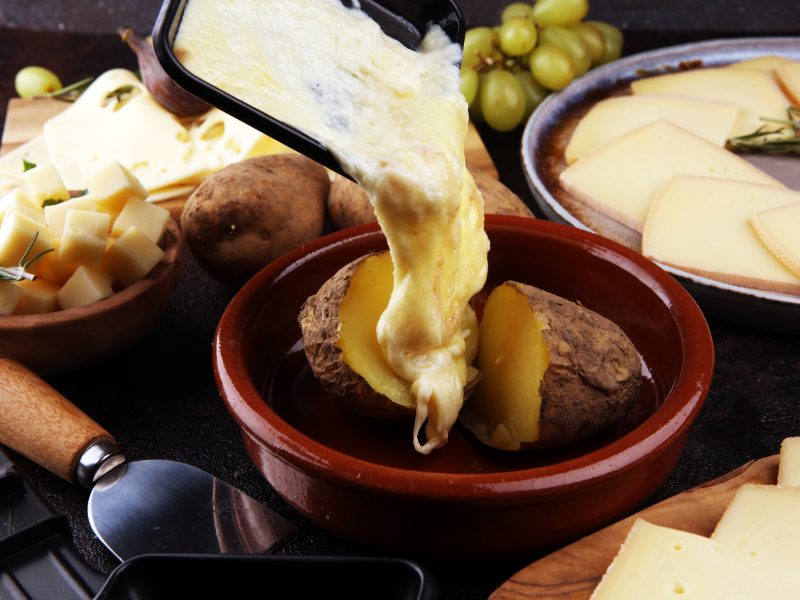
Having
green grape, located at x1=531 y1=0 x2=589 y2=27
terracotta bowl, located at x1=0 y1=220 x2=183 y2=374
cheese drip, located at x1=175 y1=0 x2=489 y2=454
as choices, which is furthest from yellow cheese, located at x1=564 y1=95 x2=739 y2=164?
terracotta bowl, located at x1=0 y1=220 x2=183 y2=374

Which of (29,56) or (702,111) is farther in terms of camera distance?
(29,56)

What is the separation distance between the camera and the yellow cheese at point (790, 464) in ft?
3.25

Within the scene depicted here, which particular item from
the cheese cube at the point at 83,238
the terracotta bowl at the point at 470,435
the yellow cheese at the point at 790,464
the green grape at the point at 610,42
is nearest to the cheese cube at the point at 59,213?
the cheese cube at the point at 83,238

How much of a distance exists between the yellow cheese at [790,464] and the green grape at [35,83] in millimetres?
1842

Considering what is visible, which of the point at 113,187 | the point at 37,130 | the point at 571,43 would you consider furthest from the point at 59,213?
the point at 571,43

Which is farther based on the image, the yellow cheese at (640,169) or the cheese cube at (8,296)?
the yellow cheese at (640,169)

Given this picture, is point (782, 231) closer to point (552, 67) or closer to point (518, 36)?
point (552, 67)

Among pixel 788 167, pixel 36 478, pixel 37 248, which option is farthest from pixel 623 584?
pixel 788 167

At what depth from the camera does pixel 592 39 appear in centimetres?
207

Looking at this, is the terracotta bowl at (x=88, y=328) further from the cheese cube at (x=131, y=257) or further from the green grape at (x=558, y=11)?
the green grape at (x=558, y=11)

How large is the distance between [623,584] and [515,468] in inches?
7.8

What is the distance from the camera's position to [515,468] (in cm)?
103

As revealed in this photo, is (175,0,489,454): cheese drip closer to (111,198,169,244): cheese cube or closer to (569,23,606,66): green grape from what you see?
(111,198,169,244): cheese cube

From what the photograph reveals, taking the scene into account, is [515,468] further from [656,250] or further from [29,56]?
[29,56]
